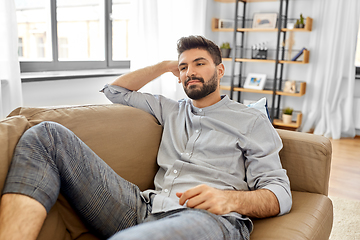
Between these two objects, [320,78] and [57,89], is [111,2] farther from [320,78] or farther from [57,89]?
[320,78]

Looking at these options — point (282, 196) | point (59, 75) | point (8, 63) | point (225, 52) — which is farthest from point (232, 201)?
point (225, 52)

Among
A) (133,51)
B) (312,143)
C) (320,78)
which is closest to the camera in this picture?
(312,143)

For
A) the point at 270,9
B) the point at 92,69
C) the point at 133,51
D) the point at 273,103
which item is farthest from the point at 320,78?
the point at 92,69

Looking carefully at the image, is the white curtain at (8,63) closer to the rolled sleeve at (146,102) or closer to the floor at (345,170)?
the rolled sleeve at (146,102)

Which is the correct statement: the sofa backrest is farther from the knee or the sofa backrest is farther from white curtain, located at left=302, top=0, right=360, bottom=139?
white curtain, located at left=302, top=0, right=360, bottom=139

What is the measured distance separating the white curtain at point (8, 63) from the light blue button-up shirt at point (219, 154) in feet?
3.24

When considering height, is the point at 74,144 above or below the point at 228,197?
above

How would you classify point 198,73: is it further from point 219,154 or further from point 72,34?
point 72,34

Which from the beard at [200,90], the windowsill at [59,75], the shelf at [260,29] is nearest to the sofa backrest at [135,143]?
the beard at [200,90]

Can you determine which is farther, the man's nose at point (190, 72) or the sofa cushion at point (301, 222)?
the man's nose at point (190, 72)

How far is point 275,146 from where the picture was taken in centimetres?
128

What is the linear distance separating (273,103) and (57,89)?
2.65m

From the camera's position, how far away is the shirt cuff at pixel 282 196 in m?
1.16

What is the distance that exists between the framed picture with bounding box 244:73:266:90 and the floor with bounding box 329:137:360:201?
1.10 metres
